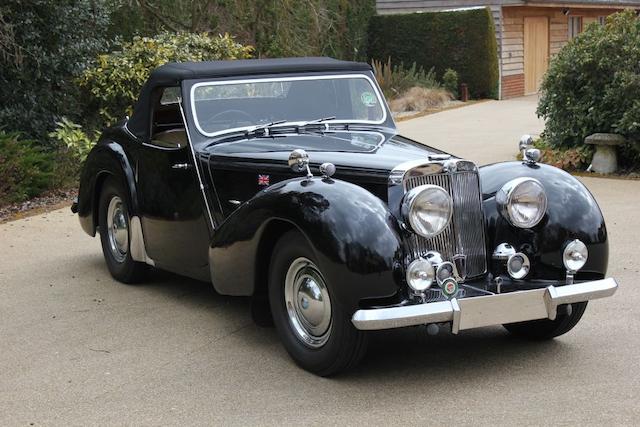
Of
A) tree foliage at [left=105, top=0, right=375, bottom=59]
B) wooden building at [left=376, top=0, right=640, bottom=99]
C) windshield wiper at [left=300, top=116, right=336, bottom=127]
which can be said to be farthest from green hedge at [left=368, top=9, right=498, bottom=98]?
windshield wiper at [left=300, top=116, right=336, bottom=127]

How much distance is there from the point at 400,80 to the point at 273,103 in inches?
641

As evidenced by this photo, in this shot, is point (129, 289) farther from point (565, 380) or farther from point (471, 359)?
point (565, 380)

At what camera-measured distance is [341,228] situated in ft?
15.0

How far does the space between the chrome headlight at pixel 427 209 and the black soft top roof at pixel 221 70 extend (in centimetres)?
208

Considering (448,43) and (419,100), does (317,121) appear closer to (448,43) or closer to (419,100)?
(419,100)

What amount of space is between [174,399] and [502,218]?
1998 mm

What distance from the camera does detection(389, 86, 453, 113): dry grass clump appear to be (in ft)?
68.0

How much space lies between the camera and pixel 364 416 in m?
4.28

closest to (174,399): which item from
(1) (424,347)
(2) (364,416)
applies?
(2) (364,416)

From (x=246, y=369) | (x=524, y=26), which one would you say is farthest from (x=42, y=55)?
(x=524, y=26)

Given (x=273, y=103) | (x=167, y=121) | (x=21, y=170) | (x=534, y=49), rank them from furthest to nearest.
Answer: (x=534, y=49) → (x=21, y=170) → (x=167, y=121) → (x=273, y=103)

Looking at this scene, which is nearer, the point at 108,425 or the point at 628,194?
the point at 108,425

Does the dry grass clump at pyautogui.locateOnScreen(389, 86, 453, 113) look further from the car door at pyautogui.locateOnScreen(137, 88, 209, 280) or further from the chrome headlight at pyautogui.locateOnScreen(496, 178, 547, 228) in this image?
the chrome headlight at pyautogui.locateOnScreen(496, 178, 547, 228)

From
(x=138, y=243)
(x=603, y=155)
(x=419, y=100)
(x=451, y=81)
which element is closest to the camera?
(x=138, y=243)
